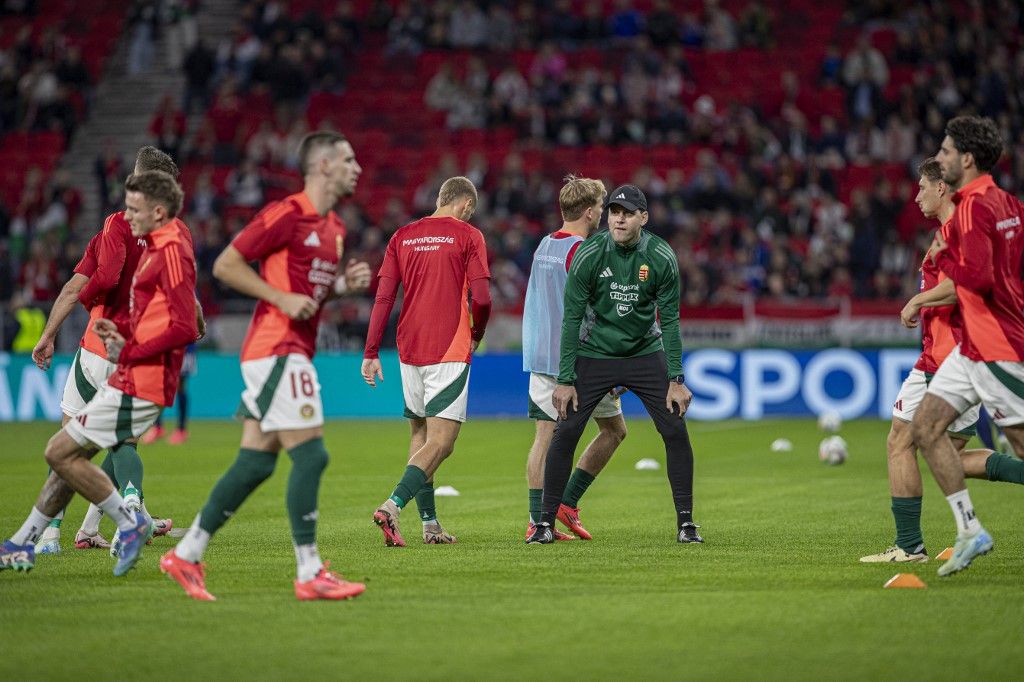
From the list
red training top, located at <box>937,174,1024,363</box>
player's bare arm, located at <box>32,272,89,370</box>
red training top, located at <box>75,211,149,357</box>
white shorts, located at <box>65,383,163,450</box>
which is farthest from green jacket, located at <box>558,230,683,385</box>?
player's bare arm, located at <box>32,272,89,370</box>

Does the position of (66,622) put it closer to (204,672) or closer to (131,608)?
(131,608)

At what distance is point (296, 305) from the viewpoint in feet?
22.6

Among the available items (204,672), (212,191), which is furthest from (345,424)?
(204,672)

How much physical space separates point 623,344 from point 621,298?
305mm

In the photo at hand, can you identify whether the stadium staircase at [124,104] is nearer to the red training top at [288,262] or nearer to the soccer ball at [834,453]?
the soccer ball at [834,453]

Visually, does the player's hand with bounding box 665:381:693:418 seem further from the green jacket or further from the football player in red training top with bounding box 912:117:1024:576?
the football player in red training top with bounding box 912:117:1024:576

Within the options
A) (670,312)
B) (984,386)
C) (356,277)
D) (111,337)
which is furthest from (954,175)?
(111,337)

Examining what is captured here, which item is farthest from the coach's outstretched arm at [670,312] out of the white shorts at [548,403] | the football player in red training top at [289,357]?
the football player in red training top at [289,357]

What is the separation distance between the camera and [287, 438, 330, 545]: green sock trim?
22.9 feet

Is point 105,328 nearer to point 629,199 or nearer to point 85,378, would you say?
point 85,378

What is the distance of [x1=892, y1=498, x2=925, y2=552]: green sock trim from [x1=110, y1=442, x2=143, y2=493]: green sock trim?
479cm

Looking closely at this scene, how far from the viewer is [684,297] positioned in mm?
24047

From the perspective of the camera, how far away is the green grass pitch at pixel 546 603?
575cm

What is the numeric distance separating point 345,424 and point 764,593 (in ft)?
50.5
